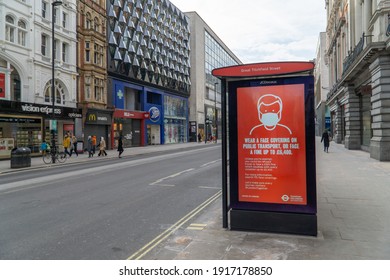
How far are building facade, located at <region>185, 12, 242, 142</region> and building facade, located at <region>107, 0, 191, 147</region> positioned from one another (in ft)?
6.25

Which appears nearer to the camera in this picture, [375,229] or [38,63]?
[375,229]

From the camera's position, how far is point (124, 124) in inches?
1619

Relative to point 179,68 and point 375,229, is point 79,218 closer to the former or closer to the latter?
point 375,229

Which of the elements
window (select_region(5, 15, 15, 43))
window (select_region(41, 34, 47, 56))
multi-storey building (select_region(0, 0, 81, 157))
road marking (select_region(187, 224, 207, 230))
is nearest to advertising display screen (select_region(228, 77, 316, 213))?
road marking (select_region(187, 224, 207, 230))

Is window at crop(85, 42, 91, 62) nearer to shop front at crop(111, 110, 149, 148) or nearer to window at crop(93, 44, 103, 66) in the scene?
window at crop(93, 44, 103, 66)

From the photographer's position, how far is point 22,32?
25.8m

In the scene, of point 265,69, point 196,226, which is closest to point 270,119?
point 265,69

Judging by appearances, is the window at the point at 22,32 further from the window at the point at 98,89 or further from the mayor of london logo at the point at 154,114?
the mayor of london logo at the point at 154,114

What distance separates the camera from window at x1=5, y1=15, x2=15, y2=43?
2428 cm

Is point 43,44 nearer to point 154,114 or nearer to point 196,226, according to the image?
point 154,114

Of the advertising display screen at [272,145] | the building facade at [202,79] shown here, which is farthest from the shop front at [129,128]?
the advertising display screen at [272,145]

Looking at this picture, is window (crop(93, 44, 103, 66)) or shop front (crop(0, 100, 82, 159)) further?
window (crop(93, 44, 103, 66))

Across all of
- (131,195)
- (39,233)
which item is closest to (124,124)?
(131,195)

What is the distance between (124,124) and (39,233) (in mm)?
35945
